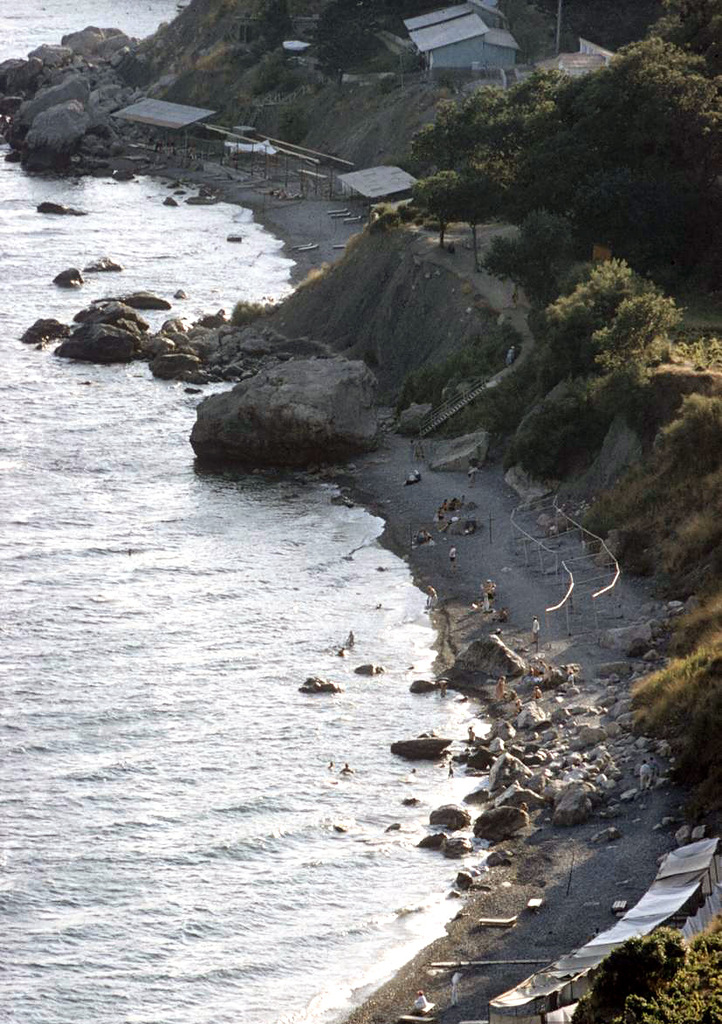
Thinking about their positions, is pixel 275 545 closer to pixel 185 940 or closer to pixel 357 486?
pixel 357 486

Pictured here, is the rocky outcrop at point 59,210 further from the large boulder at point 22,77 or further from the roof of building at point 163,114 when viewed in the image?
the large boulder at point 22,77

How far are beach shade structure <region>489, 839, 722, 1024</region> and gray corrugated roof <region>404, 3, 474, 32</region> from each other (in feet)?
345

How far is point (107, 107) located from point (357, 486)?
100 meters

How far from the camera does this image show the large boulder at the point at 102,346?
9112 centimetres

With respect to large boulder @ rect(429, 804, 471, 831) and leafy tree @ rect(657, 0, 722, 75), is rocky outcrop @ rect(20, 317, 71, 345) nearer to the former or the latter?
leafy tree @ rect(657, 0, 722, 75)

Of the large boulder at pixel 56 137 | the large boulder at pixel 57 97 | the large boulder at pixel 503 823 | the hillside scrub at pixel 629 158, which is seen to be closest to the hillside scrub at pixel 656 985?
the large boulder at pixel 503 823

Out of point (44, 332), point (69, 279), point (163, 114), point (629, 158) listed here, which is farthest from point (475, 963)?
point (163, 114)

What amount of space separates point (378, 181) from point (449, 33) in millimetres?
25500

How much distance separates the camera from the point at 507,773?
4706 centimetres

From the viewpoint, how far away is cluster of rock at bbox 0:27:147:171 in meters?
147

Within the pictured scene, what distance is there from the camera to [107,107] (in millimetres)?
160625

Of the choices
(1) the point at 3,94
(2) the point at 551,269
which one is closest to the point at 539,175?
(2) the point at 551,269

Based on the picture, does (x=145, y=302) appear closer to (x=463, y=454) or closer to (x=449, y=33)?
(x=463, y=454)

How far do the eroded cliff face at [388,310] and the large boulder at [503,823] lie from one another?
126ft
